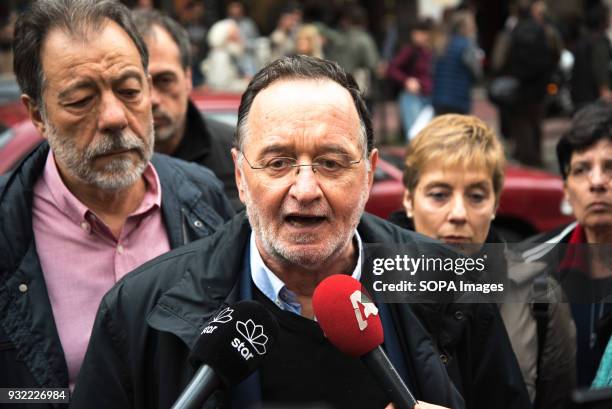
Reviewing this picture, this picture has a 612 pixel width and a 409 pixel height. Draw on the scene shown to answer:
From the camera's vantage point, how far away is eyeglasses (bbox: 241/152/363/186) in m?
2.70

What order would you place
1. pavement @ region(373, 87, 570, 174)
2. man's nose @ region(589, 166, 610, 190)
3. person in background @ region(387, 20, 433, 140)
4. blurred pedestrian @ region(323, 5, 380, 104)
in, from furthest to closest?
blurred pedestrian @ region(323, 5, 380, 104), pavement @ region(373, 87, 570, 174), person in background @ region(387, 20, 433, 140), man's nose @ region(589, 166, 610, 190)

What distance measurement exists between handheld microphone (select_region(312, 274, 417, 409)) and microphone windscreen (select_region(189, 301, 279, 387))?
0.13 meters

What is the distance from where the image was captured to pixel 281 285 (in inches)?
108

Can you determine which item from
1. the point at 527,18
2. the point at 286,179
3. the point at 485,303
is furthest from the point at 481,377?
the point at 527,18

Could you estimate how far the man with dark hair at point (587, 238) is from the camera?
2664 millimetres

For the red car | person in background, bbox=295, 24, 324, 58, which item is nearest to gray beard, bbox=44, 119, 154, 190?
the red car

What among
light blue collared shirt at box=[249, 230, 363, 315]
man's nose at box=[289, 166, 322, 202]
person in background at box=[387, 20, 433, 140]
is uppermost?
man's nose at box=[289, 166, 322, 202]

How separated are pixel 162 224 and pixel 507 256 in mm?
1312

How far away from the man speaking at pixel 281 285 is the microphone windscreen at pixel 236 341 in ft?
0.77

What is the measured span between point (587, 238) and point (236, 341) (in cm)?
191

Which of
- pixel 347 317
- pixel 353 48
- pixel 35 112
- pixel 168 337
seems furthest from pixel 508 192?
pixel 353 48

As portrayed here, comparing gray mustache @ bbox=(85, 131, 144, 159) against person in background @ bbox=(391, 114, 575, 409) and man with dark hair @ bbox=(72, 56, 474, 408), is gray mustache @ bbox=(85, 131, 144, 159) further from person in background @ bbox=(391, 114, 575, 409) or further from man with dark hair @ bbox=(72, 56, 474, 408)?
person in background @ bbox=(391, 114, 575, 409)

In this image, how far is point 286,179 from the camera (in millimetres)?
2693

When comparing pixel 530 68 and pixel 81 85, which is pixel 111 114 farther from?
pixel 530 68
